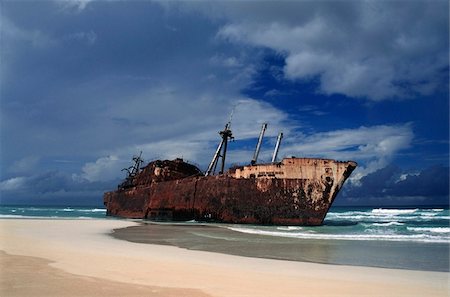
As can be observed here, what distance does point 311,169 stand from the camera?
19.2 meters

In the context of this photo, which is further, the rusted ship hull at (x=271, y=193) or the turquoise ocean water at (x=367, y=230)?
the rusted ship hull at (x=271, y=193)

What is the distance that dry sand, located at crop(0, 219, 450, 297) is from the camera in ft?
15.2

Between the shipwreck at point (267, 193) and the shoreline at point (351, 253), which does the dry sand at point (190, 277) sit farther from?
the shipwreck at point (267, 193)

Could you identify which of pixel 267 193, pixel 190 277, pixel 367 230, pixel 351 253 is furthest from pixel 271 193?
pixel 190 277

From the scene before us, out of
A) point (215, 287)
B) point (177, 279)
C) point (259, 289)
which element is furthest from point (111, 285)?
point (259, 289)

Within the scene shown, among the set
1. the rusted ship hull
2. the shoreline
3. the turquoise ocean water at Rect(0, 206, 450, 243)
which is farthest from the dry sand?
the rusted ship hull

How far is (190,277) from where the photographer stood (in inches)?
218

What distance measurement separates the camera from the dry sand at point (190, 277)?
182 inches

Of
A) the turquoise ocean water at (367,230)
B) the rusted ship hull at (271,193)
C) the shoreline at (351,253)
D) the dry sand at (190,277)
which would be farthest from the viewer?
the rusted ship hull at (271,193)

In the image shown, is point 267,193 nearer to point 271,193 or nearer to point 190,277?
point 271,193

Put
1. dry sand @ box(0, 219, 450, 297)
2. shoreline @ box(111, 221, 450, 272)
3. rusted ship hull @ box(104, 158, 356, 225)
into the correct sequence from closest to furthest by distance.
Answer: dry sand @ box(0, 219, 450, 297) → shoreline @ box(111, 221, 450, 272) → rusted ship hull @ box(104, 158, 356, 225)

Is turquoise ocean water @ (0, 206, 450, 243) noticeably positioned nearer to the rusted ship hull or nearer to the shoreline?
the rusted ship hull

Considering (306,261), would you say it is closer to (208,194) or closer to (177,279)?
(177,279)

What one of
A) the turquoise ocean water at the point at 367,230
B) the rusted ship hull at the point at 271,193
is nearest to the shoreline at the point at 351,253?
the turquoise ocean water at the point at 367,230
